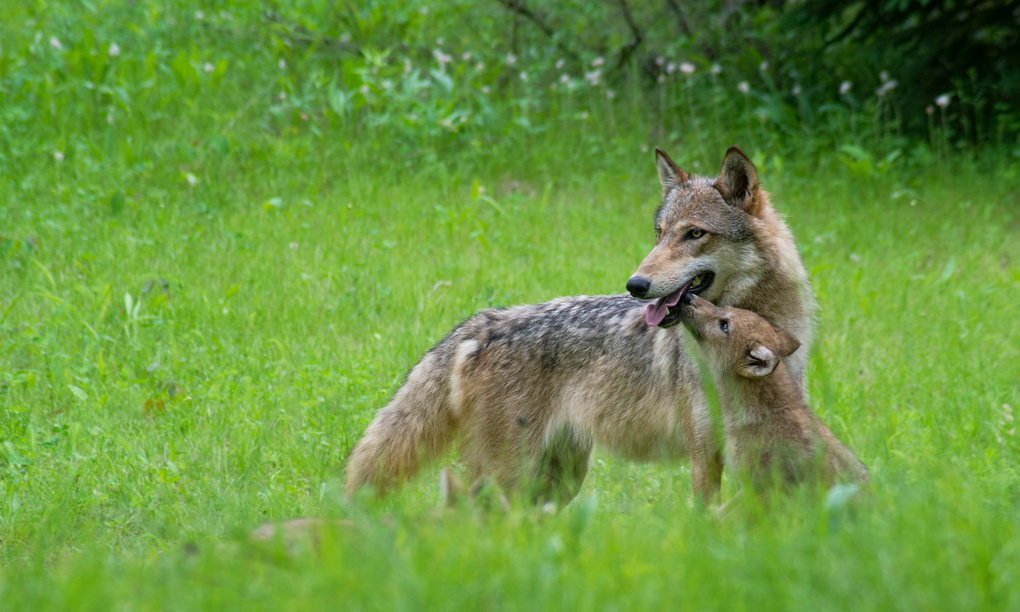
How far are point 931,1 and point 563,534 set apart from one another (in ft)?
32.2

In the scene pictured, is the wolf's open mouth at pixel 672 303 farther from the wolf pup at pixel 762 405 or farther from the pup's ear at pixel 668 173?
the pup's ear at pixel 668 173

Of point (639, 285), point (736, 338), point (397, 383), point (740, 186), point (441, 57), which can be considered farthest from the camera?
point (441, 57)

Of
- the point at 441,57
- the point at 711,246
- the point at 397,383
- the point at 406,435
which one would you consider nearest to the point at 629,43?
the point at 441,57

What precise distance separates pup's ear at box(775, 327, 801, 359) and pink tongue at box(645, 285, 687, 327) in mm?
489

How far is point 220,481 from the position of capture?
5957 mm

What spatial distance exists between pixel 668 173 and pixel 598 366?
43.0 inches

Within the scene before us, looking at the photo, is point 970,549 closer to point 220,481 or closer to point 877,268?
point 220,481

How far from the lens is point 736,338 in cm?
493

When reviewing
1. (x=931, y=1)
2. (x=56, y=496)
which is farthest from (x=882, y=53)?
(x=56, y=496)

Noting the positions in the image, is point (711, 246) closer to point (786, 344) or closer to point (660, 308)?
point (660, 308)

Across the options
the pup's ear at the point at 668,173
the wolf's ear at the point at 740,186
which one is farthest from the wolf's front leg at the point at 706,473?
the pup's ear at the point at 668,173

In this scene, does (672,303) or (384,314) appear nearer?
(672,303)

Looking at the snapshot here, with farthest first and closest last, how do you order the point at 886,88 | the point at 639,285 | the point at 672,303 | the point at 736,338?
1. the point at 886,88
2. the point at 672,303
3. the point at 639,285
4. the point at 736,338

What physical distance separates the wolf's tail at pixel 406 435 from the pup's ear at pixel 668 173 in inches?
57.9
